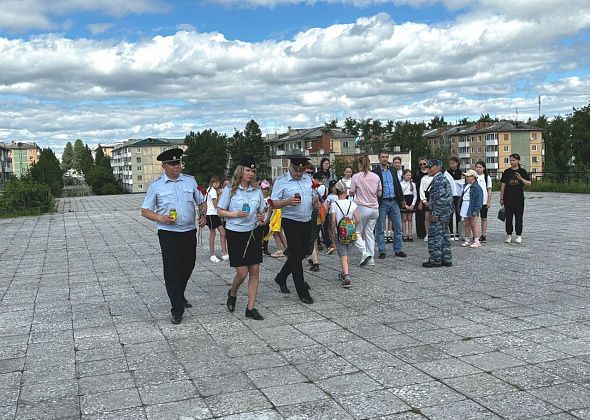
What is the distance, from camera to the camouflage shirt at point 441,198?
31.1 feet

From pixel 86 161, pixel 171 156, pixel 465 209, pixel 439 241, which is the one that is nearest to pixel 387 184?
pixel 439 241

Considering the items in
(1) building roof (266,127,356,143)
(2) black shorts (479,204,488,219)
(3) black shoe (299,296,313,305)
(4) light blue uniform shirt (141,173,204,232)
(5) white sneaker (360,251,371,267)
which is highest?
(1) building roof (266,127,356,143)

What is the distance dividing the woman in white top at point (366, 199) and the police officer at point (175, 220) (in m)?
3.59

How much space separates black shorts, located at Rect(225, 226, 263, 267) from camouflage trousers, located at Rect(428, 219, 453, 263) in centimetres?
383

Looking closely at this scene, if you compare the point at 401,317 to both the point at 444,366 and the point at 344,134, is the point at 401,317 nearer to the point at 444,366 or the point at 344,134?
the point at 444,366

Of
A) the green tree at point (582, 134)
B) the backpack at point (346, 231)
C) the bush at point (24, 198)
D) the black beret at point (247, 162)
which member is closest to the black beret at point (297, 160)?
the black beret at point (247, 162)

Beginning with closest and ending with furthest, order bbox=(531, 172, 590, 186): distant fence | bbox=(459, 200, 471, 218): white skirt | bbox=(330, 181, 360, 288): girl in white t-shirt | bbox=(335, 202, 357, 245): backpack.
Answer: bbox=(335, 202, 357, 245): backpack
bbox=(330, 181, 360, 288): girl in white t-shirt
bbox=(459, 200, 471, 218): white skirt
bbox=(531, 172, 590, 186): distant fence

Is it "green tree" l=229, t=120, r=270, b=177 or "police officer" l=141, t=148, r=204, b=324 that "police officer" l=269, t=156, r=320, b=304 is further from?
"green tree" l=229, t=120, r=270, b=177

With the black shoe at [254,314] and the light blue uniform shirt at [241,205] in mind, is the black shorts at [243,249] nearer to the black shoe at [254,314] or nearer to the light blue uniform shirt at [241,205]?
the light blue uniform shirt at [241,205]

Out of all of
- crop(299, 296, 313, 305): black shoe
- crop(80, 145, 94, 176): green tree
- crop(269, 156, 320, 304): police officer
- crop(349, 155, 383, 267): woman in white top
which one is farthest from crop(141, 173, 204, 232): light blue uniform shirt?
crop(80, 145, 94, 176): green tree

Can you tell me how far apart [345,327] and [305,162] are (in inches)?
85.6

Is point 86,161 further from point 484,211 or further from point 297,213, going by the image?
point 297,213

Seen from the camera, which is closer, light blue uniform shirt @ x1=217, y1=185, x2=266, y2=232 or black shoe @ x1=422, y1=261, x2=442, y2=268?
light blue uniform shirt @ x1=217, y1=185, x2=266, y2=232

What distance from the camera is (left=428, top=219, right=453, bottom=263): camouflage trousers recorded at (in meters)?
9.47
